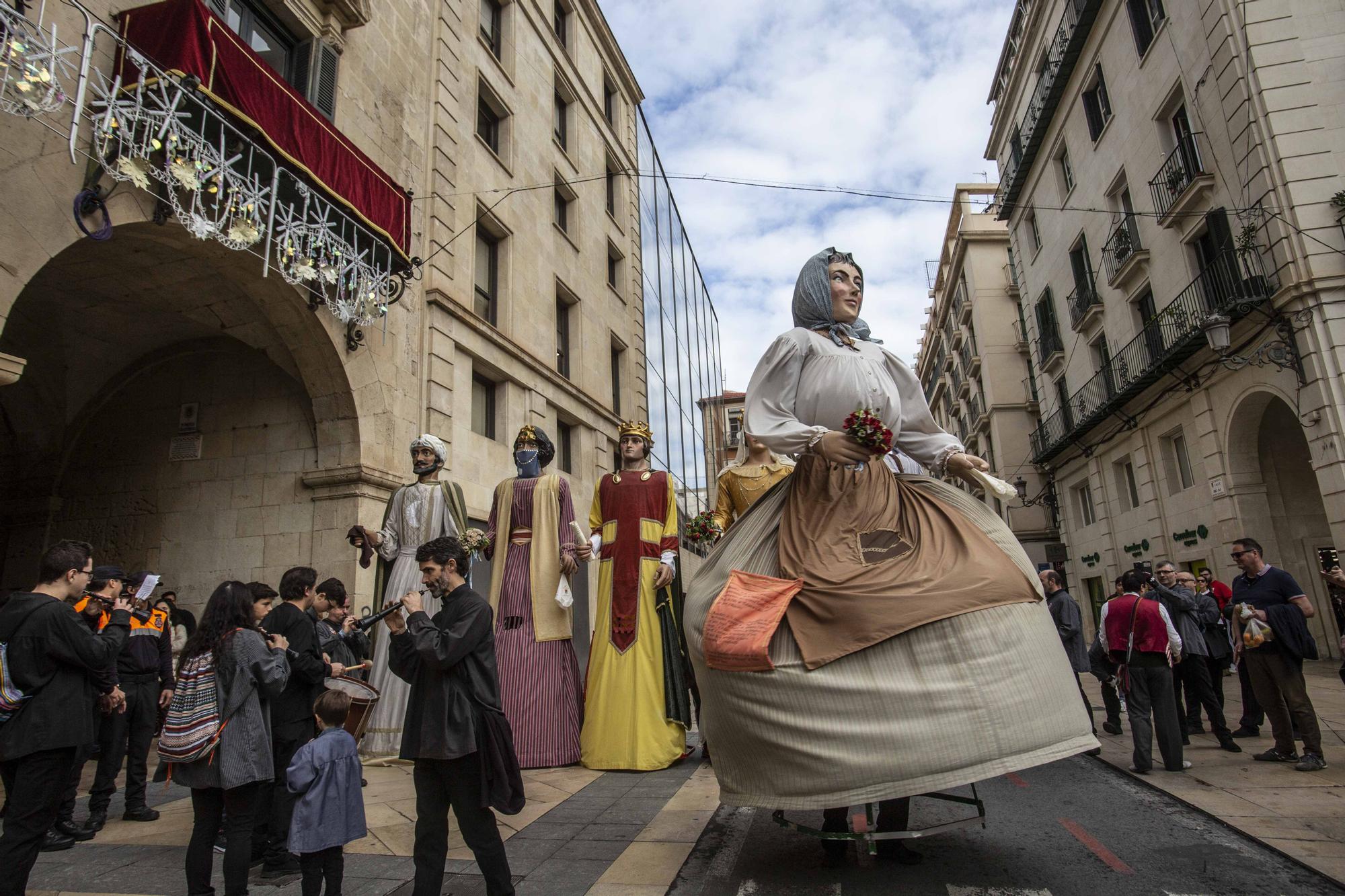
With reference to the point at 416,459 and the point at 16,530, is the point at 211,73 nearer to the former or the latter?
the point at 416,459

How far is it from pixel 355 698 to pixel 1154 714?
5.38 m

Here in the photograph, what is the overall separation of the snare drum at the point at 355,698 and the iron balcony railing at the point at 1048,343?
76.4 ft

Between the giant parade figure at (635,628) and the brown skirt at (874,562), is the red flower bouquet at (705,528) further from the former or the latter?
the brown skirt at (874,562)

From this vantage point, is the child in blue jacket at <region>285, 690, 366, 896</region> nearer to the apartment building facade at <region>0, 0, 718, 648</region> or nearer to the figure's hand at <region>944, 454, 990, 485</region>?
the figure's hand at <region>944, 454, 990, 485</region>

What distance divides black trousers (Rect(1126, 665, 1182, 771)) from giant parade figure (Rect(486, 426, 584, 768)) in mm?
3946

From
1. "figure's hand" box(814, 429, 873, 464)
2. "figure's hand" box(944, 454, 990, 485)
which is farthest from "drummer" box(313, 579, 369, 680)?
"figure's hand" box(944, 454, 990, 485)

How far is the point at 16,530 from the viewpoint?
932cm

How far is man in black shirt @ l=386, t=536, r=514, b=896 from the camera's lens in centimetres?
271

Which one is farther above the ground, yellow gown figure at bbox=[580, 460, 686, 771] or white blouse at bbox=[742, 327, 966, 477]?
white blouse at bbox=[742, 327, 966, 477]

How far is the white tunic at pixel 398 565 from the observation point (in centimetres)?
567

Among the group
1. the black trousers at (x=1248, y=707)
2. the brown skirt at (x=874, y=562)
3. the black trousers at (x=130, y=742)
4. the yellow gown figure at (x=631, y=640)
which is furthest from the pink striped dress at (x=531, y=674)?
the black trousers at (x=1248, y=707)

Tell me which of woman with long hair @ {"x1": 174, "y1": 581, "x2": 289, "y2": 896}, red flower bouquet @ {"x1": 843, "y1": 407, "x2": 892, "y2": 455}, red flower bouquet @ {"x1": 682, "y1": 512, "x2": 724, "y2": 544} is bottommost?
woman with long hair @ {"x1": 174, "y1": 581, "x2": 289, "y2": 896}

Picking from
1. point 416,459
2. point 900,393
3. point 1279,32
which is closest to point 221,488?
point 416,459

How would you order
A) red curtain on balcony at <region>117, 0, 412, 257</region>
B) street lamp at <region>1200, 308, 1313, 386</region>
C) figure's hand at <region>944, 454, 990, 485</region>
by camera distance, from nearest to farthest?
figure's hand at <region>944, 454, 990, 485</region> → red curtain on balcony at <region>117, 0, 412, 257</region> → street lamp at <region>1200, 308, 1313, 386</region>
